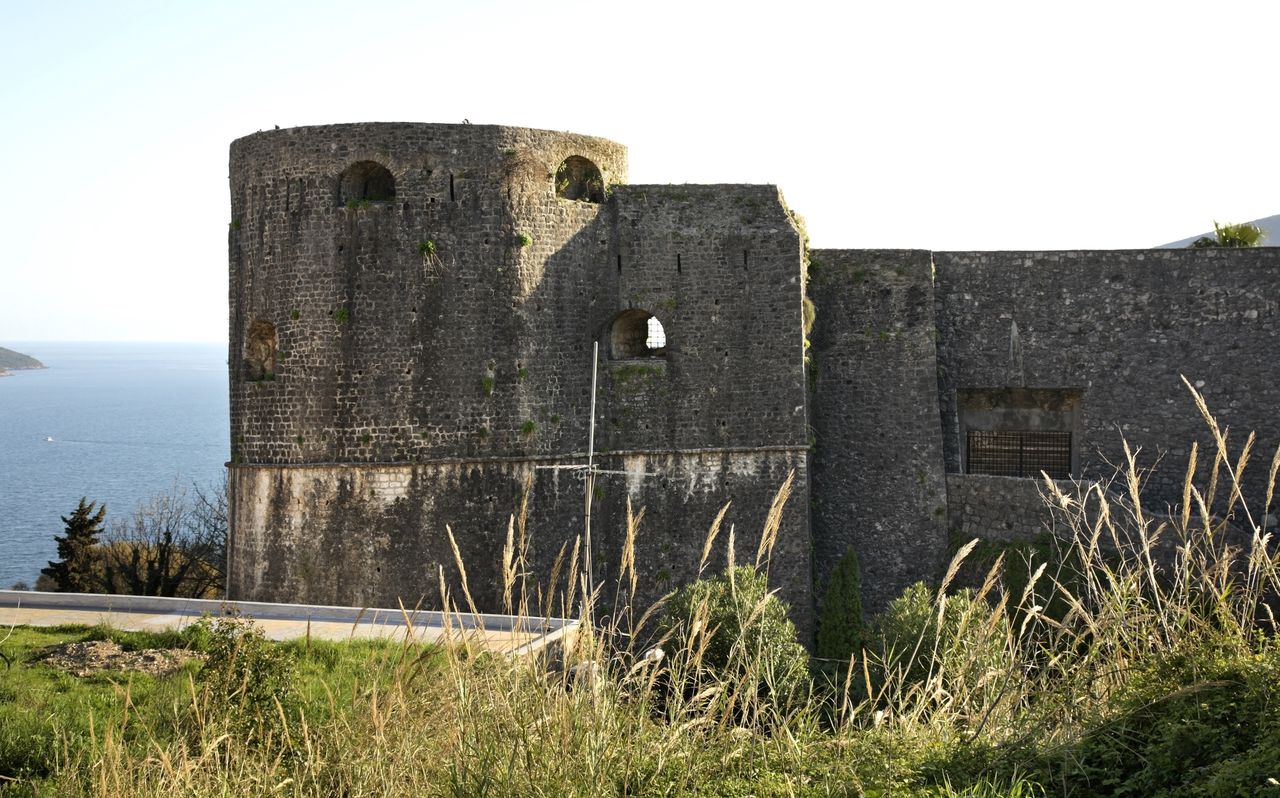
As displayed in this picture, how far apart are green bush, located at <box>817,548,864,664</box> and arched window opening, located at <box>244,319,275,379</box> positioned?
8735mm

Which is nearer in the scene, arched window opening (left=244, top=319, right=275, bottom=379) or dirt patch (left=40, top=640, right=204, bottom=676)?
dirt patch (left=40, top=640, right=204, bottom=676)

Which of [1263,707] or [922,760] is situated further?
[922,760]

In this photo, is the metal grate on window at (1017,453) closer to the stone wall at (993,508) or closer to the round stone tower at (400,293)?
the stone wall at (993,508)

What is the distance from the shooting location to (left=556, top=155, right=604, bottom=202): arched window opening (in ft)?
61.7

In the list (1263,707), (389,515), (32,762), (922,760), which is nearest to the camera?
(1263,707)

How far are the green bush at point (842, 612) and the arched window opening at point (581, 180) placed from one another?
661 cm

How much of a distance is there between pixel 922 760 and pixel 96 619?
11.7 m

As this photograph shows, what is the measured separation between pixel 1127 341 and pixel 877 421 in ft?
13.0

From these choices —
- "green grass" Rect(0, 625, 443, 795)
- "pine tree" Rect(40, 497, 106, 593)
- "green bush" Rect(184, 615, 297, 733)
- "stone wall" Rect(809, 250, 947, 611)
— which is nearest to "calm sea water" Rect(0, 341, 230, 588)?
"pine tree" Rect(40, 497, 106, 593)

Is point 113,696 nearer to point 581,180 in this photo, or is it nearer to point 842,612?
point 581,180

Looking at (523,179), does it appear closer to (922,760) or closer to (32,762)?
(32,762)

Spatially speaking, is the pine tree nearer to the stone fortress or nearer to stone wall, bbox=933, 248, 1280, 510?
the stone fortress

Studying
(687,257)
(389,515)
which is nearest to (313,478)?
(389,515)

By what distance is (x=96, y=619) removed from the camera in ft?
50.4
